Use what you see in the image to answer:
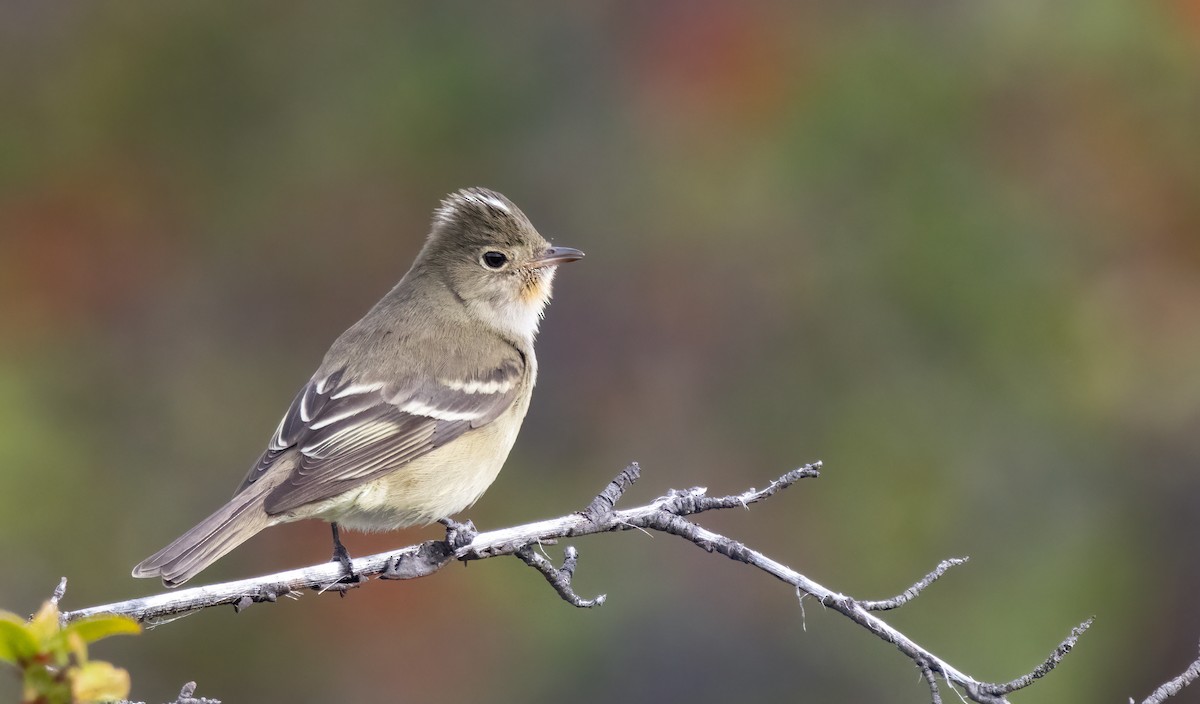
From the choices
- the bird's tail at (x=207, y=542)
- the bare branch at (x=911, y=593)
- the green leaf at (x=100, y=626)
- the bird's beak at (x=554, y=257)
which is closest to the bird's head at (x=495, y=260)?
the bird's beak at (x=554, y=257)

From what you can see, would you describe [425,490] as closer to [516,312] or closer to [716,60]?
[516,312]

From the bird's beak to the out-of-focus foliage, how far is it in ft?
15.2

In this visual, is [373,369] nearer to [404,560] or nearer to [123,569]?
[404,560]

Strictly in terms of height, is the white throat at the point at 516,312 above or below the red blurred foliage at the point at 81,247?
below

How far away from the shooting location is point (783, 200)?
11.8 meters

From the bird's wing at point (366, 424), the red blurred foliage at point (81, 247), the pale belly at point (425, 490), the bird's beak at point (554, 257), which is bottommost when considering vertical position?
the pale belly at point (425, 490)

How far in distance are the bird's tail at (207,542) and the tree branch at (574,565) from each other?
0.39m

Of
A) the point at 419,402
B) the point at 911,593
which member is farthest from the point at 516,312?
the point at 911,593

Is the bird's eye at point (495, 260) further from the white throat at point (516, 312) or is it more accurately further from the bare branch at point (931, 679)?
the bare branch at point (931, 679)

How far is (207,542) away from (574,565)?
1325mm

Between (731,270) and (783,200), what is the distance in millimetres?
814

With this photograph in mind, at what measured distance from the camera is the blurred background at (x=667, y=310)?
9727 millimetres

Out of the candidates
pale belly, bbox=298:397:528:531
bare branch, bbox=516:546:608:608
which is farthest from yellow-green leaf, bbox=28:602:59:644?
pale belly, bbox=298:397:528:531

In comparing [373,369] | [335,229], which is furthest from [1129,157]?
[373,369]
